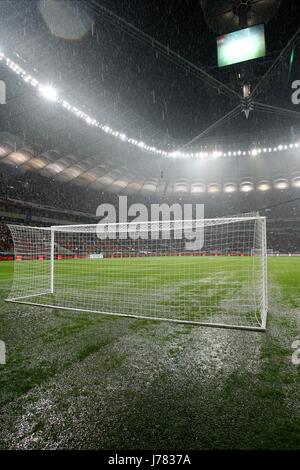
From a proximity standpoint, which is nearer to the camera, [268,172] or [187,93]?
[187,93]

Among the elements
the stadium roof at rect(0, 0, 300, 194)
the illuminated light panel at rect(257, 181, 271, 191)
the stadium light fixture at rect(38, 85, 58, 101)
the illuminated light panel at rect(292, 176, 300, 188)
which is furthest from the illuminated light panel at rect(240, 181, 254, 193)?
the stadium light fixture at rect(38, 85, 58, 101)

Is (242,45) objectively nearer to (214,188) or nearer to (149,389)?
(149,389)

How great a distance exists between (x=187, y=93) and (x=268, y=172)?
102 feet

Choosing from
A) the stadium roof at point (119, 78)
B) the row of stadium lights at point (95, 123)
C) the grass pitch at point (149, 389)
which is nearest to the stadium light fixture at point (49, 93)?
the row of stadium lights at point (95, 123)

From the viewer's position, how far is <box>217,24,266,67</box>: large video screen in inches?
339

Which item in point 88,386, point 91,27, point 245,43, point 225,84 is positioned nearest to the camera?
point 88,386

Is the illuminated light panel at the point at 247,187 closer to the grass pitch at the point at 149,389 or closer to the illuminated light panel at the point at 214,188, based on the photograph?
the illuminated light panel at the point at 214,188

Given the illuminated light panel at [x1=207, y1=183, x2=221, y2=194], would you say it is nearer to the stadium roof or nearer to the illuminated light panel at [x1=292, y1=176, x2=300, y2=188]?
the illuminated light panel at [x1=292, y1=176, x2=300, y2=188]

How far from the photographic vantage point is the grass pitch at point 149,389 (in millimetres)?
1422

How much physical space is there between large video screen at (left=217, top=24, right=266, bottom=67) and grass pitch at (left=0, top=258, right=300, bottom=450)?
9.33 metres

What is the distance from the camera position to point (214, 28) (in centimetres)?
961

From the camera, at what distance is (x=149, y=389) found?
1933 millimetres
